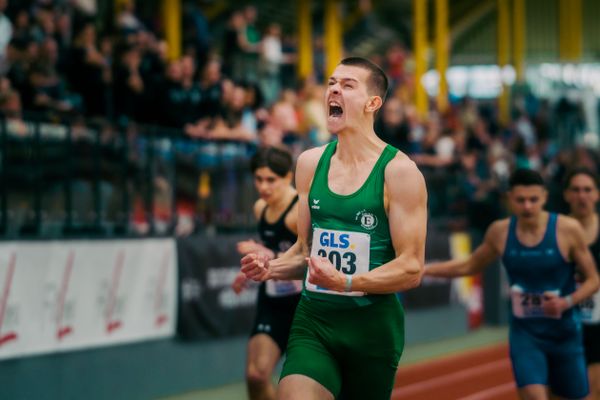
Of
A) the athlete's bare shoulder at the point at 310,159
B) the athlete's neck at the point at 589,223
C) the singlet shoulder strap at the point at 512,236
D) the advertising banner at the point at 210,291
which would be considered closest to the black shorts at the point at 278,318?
the singlet shoulder strap at the point at 512,236

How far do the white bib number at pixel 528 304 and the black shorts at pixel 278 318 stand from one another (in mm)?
1609

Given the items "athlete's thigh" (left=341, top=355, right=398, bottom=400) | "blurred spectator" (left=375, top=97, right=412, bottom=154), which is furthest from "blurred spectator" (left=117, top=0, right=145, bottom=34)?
"athlete's thigh" (left=341, top=355, right=398, bottom=400)

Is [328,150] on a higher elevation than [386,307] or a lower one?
higher

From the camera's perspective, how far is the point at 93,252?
1114 centimetres

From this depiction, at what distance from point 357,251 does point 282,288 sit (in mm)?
2911

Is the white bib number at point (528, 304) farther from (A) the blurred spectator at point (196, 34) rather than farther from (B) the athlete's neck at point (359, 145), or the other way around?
(A) the blurred spectator at point (196, 34)

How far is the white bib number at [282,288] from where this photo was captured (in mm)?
8586

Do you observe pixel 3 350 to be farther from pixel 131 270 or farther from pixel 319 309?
pixel 319 309

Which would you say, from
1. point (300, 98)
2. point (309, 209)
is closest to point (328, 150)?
point (309, 209)

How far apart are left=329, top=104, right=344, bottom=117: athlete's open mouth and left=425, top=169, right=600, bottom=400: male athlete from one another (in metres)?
2.48

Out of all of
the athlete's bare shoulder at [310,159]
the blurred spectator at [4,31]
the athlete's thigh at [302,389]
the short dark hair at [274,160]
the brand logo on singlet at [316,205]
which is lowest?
the athlete's thigh at [302,389]

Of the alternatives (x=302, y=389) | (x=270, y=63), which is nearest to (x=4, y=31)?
(x=270, y=63)

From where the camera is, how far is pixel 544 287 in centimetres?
825

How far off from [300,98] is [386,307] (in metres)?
11.0
